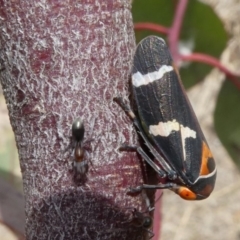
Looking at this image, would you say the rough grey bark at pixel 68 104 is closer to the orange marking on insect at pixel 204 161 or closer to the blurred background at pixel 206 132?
the orange marking on insect at pixel 204 161

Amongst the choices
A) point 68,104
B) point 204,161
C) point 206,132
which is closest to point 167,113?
point 204,161

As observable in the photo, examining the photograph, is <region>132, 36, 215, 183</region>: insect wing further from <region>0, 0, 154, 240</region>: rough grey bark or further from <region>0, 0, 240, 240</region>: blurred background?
<region>0, 0, 240, 240</region>: blurred background

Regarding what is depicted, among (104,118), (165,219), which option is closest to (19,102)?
(104,118)

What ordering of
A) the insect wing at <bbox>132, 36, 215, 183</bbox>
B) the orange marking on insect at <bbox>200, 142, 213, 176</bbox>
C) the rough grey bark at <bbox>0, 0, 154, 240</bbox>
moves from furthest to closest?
the orange marking on insect at <bbox>200, 142, 213, 176</bbox>
the insect wing at <bbox>132, 36, 215, 183</bbox>
the rough grey bark at <bbox>0, 0, 154, 240</bbox>

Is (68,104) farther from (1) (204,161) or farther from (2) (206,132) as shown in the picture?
(2) (206,132)

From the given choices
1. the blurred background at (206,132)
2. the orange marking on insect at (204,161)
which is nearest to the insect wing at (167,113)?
the orange marking on insect at (204,161)

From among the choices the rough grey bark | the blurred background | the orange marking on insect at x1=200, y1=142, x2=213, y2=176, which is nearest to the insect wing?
the orange marking on insect at x1=200, y1=142, x2=213, y2=176
